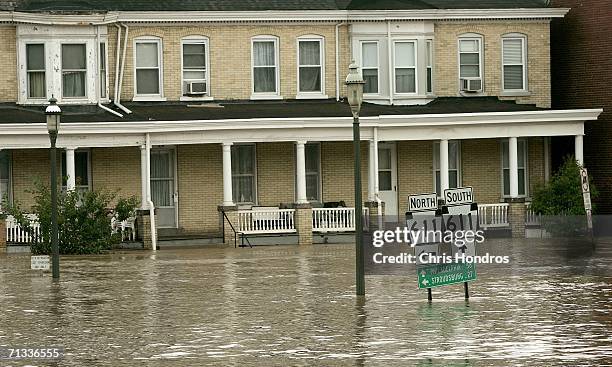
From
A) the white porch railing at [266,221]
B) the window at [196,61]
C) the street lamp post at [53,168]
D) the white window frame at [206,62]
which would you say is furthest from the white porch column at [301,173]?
the street lamp post at [53,168]

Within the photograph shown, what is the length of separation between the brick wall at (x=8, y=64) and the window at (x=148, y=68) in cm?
357

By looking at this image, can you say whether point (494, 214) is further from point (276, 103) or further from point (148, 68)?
point (148, 68)

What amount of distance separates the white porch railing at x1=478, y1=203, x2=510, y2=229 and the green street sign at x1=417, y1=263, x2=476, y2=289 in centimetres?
1980

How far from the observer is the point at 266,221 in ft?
135

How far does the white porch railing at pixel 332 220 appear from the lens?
41.7 m

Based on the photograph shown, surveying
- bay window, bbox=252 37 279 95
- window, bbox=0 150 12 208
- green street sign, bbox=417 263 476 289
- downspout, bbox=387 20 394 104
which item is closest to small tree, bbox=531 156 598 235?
downspout, bbox=387 20 394 104

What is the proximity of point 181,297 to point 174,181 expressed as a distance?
18.5 meters

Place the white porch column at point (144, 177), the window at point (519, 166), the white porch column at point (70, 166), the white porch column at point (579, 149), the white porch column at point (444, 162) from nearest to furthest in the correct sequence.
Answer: the white porch column at point (70, 166), the white porch column at point (144, 177), the white porch column at point (444, 162), the white porch column at point (579, 149), the window at point (519, 166)

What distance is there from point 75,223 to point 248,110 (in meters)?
7.59

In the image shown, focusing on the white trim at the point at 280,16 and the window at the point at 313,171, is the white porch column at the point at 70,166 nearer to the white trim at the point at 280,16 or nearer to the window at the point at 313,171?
the white trim at the point at 280,16

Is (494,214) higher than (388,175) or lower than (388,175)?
lower

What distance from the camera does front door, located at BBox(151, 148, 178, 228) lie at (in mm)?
42656

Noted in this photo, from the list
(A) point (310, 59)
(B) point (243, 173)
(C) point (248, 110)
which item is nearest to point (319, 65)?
(A) point (310, 59)

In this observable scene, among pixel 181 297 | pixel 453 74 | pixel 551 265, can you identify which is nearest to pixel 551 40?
pixel 453 74
